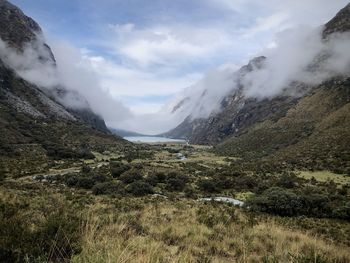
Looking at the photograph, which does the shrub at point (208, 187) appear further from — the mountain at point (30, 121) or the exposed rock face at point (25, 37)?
the exposed rock face at point (25, 37)

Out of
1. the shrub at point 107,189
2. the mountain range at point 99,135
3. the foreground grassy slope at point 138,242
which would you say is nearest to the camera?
the foreground grassy slope at point 138,242

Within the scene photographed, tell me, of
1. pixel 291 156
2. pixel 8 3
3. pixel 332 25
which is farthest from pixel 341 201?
pixel 8 3

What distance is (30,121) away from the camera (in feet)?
330

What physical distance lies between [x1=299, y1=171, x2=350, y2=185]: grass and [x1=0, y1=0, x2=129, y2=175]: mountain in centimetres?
3840

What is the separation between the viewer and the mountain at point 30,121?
69.1m

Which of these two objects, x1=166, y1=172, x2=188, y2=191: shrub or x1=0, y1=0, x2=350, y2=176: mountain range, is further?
x1=0, y1=0, x2=350, y2=176: mountain range

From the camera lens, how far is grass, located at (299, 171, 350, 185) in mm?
A: 44062

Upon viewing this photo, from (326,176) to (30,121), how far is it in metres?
79.8

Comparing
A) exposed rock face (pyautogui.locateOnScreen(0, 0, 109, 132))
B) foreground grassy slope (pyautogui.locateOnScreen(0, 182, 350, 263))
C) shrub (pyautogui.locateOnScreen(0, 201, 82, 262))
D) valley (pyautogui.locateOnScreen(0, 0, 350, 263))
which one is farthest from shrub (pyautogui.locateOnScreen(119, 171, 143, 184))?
exposed rock face (pyautogui.locateOnScreen(0, 0, 109, 132))

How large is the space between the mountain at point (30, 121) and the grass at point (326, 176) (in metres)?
38.4

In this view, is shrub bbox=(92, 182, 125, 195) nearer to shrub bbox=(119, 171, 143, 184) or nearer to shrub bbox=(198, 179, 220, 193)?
shrub bbox=(119, 171, 143, 184)

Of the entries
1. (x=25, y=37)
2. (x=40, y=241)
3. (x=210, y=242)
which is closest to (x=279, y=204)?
(x=210, y=242)

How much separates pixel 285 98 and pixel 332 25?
118 feet

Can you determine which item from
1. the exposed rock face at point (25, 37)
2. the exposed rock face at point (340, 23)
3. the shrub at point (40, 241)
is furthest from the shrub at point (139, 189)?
→ the exposed rock face at point (340, 23)
